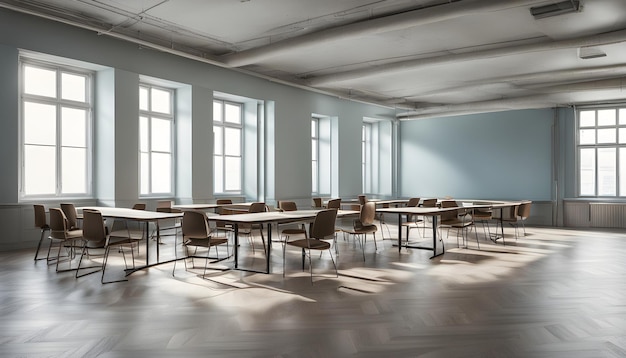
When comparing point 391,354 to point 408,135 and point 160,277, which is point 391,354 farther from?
point 408,135

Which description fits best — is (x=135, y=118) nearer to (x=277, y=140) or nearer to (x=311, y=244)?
(x=277, y=140)

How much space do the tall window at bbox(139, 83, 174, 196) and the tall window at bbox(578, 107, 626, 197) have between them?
11131 millimetres

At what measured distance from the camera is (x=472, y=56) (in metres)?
9.16

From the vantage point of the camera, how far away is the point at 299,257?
24.4 feet

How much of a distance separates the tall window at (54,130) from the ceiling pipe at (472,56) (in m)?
5.40

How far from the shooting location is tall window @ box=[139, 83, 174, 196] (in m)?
10.2

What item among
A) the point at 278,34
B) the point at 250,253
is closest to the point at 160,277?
the point at 250,253

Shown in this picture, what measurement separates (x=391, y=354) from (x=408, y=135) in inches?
548

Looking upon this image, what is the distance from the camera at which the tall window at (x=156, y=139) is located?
10.2 meters

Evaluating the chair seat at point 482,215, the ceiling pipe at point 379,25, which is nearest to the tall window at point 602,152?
the chair seat at point 482,215

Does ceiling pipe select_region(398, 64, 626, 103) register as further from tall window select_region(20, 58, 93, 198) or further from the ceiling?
tall window select_region(20, 58, 93, 198)

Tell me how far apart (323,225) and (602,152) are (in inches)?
433

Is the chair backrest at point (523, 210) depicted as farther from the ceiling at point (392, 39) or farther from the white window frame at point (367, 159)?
the white window frame at point (367, 159)

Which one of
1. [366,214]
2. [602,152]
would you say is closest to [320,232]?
[366,214]
